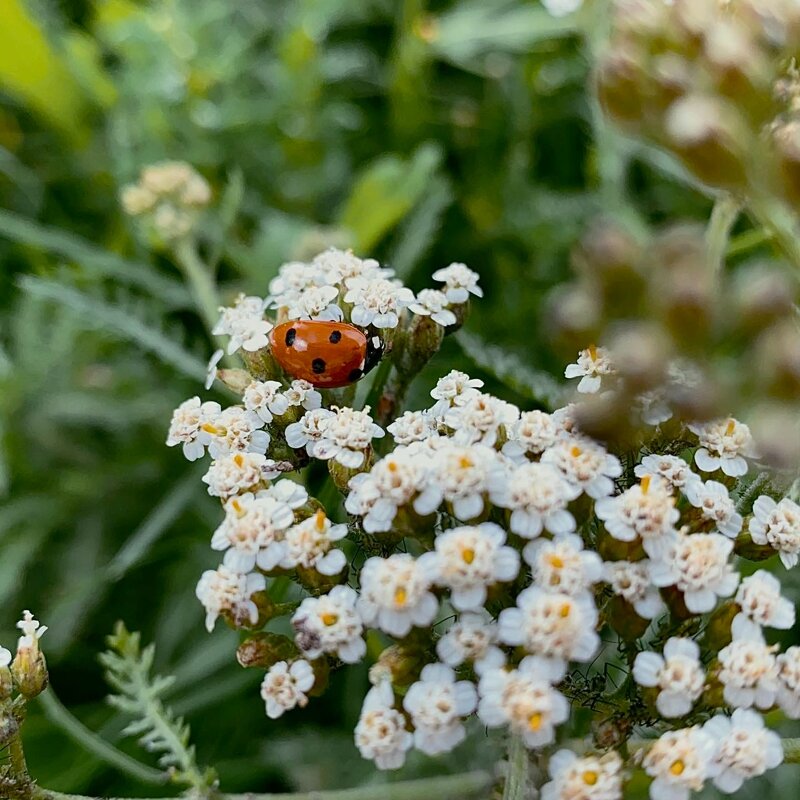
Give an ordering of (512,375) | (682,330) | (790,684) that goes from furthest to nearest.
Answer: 1. (512,375)
2. (790,684)
3. (682,330)

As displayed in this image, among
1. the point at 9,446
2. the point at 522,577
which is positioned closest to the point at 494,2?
the point at 9,446

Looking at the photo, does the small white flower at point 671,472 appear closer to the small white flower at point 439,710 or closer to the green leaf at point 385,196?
the small white flower at point 439,710

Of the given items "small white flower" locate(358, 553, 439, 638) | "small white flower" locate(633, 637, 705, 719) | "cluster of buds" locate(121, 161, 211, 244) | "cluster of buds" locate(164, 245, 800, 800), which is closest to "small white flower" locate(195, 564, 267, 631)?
"cluster of buds" locate(164, 245, 800, 800)

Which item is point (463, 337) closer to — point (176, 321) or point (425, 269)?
point (425, 269)

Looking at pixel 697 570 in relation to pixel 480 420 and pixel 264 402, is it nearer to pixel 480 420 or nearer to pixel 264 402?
pixel 480 420

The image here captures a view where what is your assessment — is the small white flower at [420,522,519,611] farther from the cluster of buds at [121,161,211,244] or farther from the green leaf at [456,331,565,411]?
the cluster of buds at [121,161,211,244]

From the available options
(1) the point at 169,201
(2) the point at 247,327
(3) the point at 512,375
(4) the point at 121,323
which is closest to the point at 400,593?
(2) the point at 247,327
